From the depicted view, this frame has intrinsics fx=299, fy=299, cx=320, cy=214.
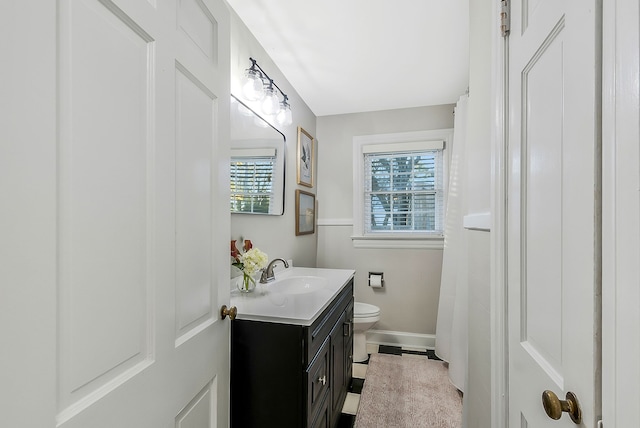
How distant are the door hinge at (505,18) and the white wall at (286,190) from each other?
1291 mm

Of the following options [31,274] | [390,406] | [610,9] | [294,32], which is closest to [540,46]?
[610,9]

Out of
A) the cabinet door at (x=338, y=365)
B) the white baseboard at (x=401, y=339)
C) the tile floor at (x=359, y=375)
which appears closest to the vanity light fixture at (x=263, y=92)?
the cabinet door at (x=338, y=365)

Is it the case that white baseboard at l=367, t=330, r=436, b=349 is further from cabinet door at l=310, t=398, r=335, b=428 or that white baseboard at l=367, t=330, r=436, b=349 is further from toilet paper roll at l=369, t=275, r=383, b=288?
cabinet door at l=310, t=398, r=335, b=428

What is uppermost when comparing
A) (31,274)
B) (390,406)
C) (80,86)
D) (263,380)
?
(80,86)

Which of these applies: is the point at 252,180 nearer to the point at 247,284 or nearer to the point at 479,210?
the point at 247,284

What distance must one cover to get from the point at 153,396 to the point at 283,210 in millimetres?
1671

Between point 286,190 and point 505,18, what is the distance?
1760mm

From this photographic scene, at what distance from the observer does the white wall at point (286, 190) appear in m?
1.74

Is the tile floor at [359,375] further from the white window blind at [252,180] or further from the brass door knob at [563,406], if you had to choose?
the brass door knob at [563,406]

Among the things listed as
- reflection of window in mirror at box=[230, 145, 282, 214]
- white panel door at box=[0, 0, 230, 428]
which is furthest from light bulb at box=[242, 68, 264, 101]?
white panel door at box=[0, 0, 230, 428]

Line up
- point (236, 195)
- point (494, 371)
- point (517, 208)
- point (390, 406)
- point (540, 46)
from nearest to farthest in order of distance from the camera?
point (540, 46) → point (517, 208) → point (494, 371) → point (236, 195) → point (390, 406)

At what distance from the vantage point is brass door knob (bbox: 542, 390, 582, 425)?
20.6 inches

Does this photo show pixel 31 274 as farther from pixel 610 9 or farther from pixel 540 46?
pixel 540 46

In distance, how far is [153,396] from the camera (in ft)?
2.35
